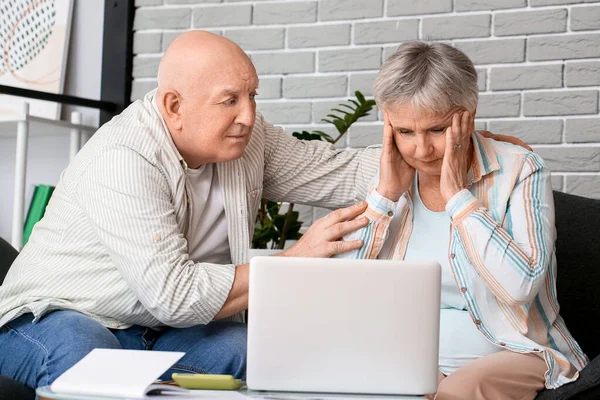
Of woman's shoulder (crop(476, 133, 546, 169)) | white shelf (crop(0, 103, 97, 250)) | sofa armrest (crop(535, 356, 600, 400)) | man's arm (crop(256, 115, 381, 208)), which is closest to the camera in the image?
sofa armrest (crop(535, 356, 600, 400))

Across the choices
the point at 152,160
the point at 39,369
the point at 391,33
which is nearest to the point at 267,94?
the point at 391,33

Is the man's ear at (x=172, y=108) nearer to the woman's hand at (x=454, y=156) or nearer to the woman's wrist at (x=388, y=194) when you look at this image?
the woman's wrist at (x=388, y=194)

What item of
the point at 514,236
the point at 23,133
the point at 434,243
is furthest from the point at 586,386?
the point at 23,133

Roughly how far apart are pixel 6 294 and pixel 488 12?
1.94m

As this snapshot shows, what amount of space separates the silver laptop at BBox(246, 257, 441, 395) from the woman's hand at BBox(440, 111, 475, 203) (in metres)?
0.54

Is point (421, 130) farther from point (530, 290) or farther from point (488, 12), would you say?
point (488, 12)

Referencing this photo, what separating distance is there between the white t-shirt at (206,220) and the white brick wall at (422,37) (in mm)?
1236

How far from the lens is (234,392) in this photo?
1346mm

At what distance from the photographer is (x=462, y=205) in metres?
1.85

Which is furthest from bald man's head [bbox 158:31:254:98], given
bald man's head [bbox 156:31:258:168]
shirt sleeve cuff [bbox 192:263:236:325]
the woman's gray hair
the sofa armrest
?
the sofa armrest

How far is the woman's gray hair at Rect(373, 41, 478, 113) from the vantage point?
189 centimetres

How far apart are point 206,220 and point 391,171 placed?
0.47 meters

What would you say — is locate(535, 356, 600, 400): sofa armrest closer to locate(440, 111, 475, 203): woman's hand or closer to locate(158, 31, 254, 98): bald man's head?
locate(440, 111, 475, 203): woman's hand

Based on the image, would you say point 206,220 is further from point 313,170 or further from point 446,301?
point 446,301
